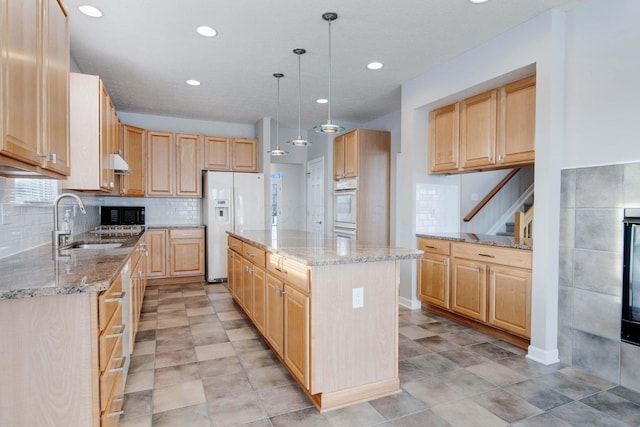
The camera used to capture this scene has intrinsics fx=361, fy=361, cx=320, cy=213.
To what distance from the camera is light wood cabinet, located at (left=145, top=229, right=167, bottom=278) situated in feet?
17.5

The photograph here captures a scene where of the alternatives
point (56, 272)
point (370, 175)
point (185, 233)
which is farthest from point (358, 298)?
point (185, 233)

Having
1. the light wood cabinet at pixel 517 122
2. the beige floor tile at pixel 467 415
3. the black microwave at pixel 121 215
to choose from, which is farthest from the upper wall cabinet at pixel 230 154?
the beige floor tile at pixel 467 415

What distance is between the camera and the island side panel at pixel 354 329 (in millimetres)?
2074

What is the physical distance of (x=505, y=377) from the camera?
8.23 ft

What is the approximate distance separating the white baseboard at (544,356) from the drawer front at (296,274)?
1962mm

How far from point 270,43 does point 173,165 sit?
121 inches

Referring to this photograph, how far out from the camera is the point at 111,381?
5.49 feet

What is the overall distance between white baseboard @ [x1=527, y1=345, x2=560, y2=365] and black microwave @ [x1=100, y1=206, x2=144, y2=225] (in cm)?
520

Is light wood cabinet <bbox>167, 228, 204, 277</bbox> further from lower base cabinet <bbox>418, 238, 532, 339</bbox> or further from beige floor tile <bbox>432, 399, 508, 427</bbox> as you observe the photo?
beige floor tile <bbox>432, 399, 508, 427</bbox>

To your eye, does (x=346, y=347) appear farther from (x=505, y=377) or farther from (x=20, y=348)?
(x=20, y=348)

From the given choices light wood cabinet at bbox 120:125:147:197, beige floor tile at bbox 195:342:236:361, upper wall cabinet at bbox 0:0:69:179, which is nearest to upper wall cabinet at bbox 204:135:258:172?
light wood cabinet at bbox 120:125:147:197

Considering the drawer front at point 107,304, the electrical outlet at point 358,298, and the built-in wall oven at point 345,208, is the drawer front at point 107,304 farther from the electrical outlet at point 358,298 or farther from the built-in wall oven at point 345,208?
the built-in wall oven at point 345,208

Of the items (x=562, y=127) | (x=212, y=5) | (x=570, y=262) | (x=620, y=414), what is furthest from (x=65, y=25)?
(x=620, y=414)

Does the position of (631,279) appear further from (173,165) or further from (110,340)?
(173,165)
